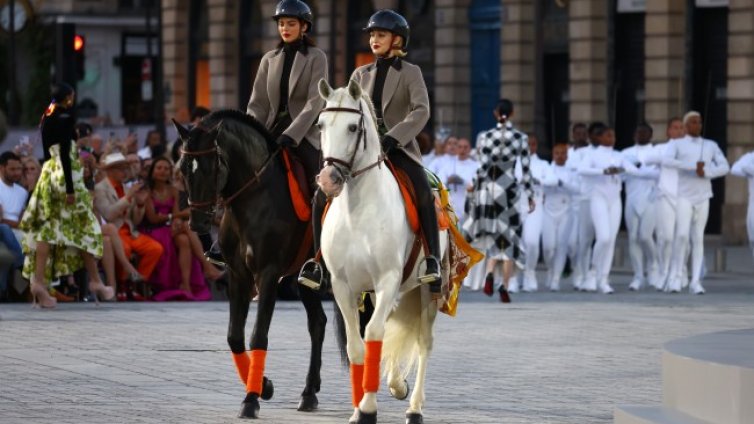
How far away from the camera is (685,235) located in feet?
90.1

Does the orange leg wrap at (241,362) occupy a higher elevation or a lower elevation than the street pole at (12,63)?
lower

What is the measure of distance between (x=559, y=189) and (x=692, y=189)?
1.95 meters

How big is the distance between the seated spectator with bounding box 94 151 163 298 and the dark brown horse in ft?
31.9

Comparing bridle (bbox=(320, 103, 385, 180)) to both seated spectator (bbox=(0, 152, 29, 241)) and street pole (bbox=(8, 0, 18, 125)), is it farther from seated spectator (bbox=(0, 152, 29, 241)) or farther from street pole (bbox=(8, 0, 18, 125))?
street pole (bbox=(8, 0, 18, 125))

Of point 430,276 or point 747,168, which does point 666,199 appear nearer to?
point 747,168

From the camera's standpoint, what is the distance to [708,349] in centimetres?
1171

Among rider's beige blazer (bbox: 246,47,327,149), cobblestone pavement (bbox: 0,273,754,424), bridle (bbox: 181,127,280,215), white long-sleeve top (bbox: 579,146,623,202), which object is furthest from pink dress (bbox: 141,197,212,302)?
bridle (bbox: 181,127,280,215)

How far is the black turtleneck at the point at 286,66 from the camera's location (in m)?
15.3

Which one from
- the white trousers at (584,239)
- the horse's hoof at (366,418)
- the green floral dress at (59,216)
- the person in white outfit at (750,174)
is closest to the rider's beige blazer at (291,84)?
the horse's hoof at (366,418)

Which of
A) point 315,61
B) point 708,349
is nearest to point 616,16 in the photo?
point 315,61

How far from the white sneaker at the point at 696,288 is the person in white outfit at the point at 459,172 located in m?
3.69

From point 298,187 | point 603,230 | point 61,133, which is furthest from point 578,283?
point 298,187

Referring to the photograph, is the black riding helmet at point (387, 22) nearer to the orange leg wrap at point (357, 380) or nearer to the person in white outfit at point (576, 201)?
the orange leg wrap at point (357, 380)

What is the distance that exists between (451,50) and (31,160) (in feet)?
73.7
